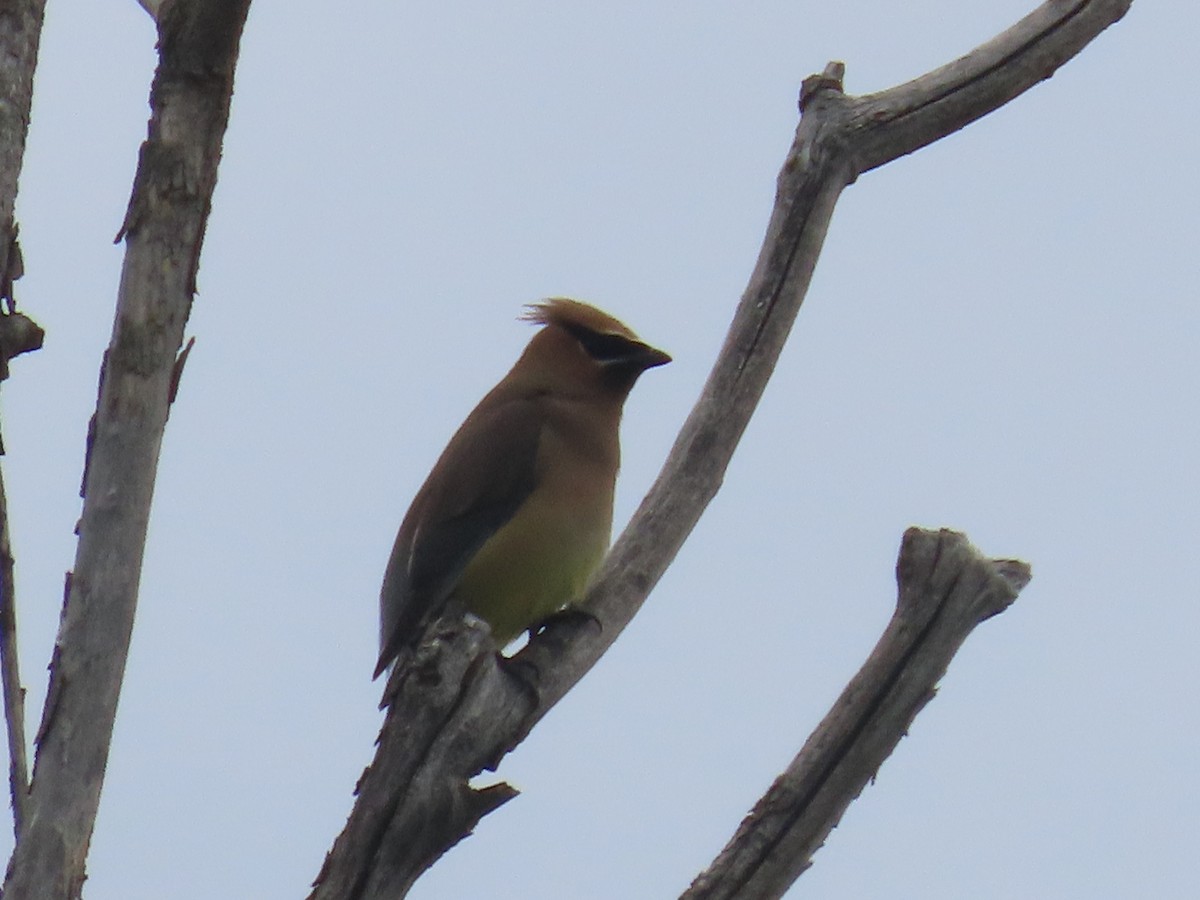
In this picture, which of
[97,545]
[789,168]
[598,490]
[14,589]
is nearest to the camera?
[97,545]

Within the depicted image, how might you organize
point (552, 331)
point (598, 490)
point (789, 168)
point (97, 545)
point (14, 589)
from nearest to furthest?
point (97, 545) → point (14, 589) → point (789, 168) → point (598, 490) → point (552, 331)

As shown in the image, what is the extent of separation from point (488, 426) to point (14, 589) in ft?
7.64

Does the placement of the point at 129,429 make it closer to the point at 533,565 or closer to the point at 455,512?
the point at 533,565

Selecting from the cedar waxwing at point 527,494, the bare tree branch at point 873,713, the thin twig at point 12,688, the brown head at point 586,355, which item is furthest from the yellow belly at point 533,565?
the thin twig at point 12,688

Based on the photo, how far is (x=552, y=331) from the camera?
5.76m

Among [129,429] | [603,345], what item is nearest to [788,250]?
[603,345]

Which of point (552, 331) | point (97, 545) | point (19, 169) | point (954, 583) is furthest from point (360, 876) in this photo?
point (552, 331)

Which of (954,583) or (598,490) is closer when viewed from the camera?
(954,583)

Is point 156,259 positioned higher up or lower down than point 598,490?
lower down

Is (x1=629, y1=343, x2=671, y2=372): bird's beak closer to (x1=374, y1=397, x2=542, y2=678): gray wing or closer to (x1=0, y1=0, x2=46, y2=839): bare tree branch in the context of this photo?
(x1=374, y1=397, x2=542, y2=678): gray wing

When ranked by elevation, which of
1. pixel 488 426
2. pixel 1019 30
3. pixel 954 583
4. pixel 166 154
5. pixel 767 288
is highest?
pixel 1019 30

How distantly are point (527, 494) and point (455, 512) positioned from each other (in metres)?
0.21

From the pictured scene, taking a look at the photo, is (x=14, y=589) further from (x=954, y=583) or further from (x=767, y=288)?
(x=767, y=288)

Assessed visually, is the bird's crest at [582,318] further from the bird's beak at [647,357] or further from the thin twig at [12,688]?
the thin twig at [12,688]
